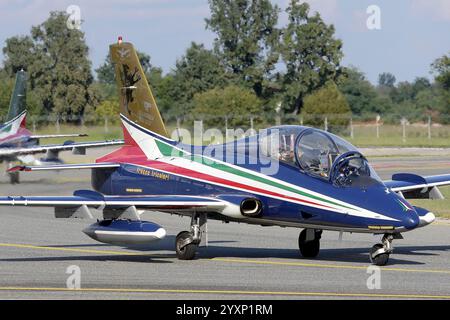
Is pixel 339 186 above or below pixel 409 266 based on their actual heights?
above

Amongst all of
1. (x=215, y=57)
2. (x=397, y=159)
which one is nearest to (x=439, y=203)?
(x=397, y=159)

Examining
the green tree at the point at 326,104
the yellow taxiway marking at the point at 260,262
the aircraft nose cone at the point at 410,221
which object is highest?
the green tree at the point at 326,104

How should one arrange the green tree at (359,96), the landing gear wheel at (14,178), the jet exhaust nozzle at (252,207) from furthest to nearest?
the green tree at (359,96) → the landing gear wheel at (14,178) → the jet exhaust nozzle at (252,207)

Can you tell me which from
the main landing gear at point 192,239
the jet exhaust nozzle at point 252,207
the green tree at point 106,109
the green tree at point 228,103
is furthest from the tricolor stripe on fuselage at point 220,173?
the green tree at point 106,109

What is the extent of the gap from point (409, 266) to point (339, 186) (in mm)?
1858

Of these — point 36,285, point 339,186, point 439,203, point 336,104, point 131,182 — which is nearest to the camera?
point 36,285

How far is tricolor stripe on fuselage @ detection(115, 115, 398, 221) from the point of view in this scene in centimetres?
1725

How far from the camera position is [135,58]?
2136cm

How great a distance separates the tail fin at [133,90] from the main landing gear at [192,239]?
3.08 meters

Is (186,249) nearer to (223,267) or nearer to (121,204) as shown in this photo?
(223,267)

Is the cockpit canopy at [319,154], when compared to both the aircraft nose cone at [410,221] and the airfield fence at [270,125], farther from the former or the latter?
the airfield fence at [270,125]

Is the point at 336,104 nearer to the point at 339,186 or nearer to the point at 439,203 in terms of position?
the point at 439,203

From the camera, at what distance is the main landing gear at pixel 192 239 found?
724 inches

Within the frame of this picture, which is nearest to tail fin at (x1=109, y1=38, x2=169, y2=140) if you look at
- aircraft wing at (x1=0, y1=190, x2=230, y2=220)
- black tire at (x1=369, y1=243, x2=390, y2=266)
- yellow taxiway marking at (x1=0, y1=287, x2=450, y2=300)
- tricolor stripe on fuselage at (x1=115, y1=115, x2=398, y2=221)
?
tricolor stripe on fuselage at (x1=115, y1=115, x2=398, y2=221)
